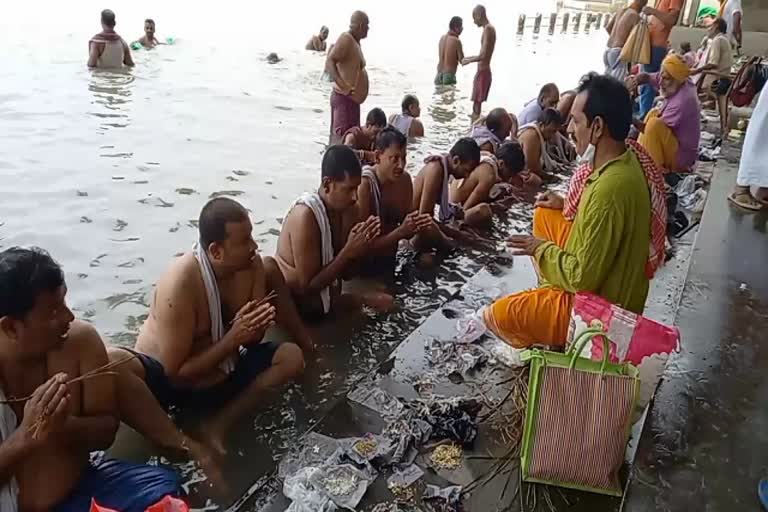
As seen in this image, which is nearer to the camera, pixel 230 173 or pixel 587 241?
pixel 587 241

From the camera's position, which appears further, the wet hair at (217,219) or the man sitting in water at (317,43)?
the man sitting in water at (317,43)

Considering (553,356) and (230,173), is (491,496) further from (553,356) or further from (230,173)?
(230,173)

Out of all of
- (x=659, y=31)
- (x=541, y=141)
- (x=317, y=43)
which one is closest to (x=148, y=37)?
(x=317, y=43)

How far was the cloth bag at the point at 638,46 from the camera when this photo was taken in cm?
1168

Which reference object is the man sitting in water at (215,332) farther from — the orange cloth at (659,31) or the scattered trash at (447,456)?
the orange cloth at (659,31)

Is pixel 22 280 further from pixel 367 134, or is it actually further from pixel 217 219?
pixel 367 134

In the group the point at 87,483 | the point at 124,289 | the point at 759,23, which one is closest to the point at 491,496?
the point at 87,483

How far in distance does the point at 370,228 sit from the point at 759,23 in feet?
56.1

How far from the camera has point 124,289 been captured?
4.93 m

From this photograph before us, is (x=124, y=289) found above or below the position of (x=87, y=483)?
below

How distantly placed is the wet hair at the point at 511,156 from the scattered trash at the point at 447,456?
455cm

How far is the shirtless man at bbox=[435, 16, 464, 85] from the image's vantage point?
12938 mm

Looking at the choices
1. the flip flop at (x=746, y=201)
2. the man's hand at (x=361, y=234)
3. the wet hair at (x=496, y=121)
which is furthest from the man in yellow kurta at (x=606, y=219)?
the wet hair at (x=496, y=121)

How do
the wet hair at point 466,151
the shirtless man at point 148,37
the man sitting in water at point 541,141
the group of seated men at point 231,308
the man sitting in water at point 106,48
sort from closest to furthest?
the group of seated men at point 231,308 → the wet hair at point 466,151 → the man sitting in water at point 541,141 → the man sitting in water at point 106,48 → the shirtless man at point 148,37
